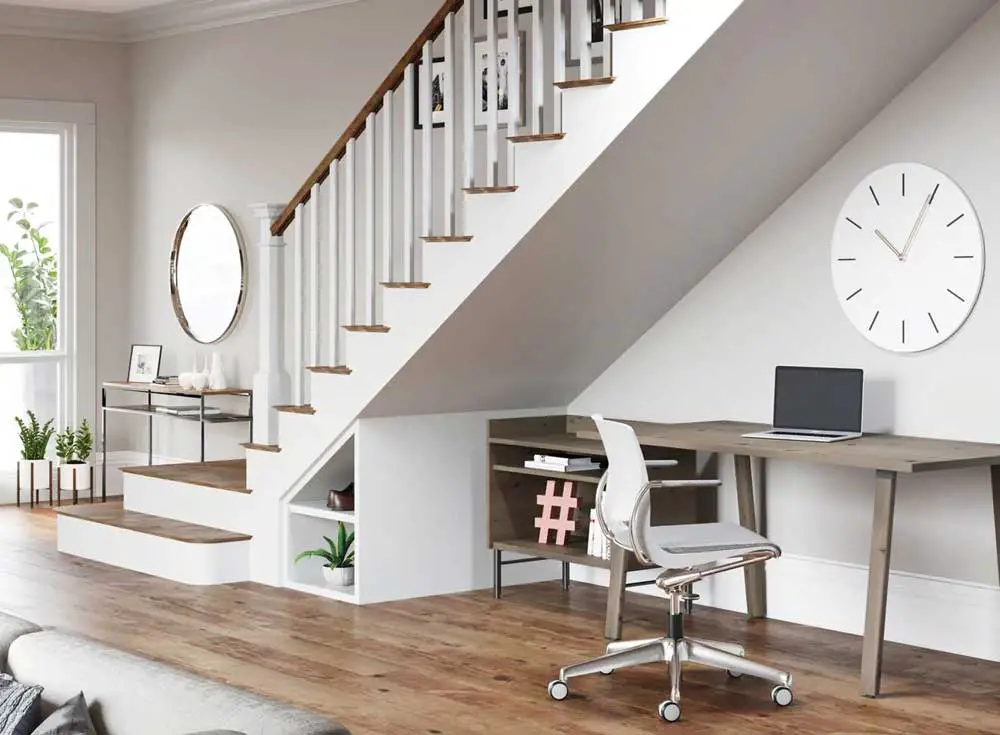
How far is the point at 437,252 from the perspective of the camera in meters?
5.56

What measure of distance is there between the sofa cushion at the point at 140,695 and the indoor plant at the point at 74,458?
19.9ft

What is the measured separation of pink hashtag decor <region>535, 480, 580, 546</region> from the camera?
20.1 ft

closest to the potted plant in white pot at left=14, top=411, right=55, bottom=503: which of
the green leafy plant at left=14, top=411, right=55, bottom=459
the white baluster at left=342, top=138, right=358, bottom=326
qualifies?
the green leafy plant at left=14, top=411, right=55, bottom=459

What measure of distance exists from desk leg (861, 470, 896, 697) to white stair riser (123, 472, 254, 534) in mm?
2913

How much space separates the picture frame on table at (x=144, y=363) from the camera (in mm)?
8938

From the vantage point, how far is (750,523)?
5.88 meters

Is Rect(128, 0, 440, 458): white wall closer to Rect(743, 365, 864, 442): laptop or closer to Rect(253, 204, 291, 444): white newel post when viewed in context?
Rect(253, 204, 291, 444): white newel post

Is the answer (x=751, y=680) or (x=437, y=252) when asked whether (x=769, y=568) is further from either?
(x=437, y=252)

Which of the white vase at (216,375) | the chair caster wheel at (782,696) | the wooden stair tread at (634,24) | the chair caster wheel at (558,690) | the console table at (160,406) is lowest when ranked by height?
the chair caster wheel at (558,690)

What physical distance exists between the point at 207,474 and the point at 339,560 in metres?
1.23

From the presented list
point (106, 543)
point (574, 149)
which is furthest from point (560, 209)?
point (106, 543)

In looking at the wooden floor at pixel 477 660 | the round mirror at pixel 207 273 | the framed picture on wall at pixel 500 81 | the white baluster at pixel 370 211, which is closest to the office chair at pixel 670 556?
the wooden floor at pixel 477 660

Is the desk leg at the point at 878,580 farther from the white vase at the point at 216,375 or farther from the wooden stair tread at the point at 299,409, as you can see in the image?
the white vase at the point at 216,375

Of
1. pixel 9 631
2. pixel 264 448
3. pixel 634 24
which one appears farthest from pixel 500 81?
pixel 9 631
